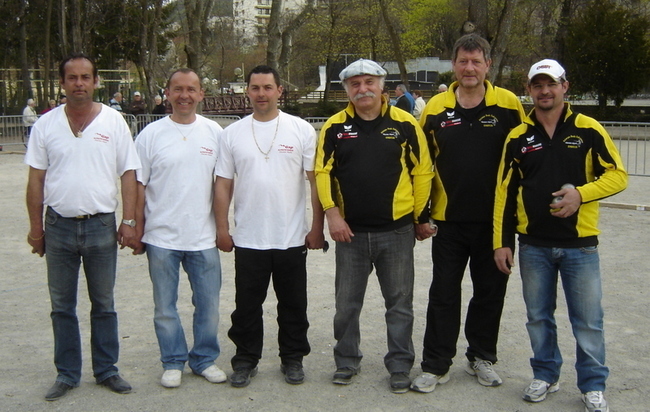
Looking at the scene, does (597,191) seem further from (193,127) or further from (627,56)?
(627,56)

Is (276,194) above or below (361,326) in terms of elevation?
above

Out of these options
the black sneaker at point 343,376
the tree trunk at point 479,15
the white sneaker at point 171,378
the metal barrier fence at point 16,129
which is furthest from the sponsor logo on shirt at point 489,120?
the metal barrier fence at point 16,129

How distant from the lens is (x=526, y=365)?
5031 millimetres

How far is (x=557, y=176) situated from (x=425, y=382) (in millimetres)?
1544

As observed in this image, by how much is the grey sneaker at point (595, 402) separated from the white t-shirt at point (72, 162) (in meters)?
3.12

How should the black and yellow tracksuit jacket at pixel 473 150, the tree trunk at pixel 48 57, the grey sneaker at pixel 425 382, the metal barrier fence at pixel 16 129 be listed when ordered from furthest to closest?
1. the tree trunk at pixel 48 57
2. the metal barrier fence at pixel 16 129
3. the grey sneaker at pixel 425 382
4. the black and yellow tracksuit jacket at pixel 473 150

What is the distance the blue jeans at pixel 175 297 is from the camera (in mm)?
4699

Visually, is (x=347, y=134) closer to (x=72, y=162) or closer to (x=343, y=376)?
(x=343, y=376)

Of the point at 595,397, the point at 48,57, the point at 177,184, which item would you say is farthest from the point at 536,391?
the point at 48,57

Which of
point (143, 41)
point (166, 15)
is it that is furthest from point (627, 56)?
point (166, 15)

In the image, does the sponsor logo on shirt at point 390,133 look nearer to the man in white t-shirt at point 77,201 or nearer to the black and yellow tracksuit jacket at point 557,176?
the black and yellow tracksuit jacket at point 557,176

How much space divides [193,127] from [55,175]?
0.91 meters

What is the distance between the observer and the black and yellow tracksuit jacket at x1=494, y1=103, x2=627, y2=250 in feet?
13.5

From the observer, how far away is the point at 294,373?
4777 millimetres
